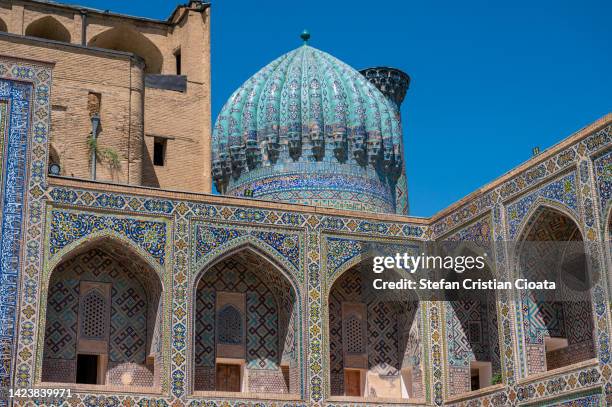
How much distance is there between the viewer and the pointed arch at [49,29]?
1752 cm

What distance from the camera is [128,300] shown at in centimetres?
1289

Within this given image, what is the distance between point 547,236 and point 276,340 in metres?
A: 3.65

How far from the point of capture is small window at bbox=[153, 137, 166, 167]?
1652cm

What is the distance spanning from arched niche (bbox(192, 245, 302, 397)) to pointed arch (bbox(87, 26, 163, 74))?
19.6 ft

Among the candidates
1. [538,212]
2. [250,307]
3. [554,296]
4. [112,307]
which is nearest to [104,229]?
[112,307]

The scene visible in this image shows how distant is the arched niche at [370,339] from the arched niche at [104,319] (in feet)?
7.59

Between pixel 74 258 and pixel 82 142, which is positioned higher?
pixel 82 142

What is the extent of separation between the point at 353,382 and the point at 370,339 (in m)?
0.60

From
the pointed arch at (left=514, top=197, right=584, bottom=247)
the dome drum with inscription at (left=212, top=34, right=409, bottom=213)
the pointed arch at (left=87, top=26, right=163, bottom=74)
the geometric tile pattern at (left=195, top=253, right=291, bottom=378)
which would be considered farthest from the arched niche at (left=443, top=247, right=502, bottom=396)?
the pointed arch at (left=87, top=26, right=163, bottom=74)

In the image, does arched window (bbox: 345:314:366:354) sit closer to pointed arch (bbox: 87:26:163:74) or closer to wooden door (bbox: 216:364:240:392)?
wooden door (bbox: 216:364:240:392)

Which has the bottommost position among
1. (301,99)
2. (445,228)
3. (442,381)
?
(442,381)

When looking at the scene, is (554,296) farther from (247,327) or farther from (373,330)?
(247,327)

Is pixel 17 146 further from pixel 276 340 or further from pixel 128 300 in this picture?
pixel 276 340

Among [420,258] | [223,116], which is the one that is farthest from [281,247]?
[223,116]
